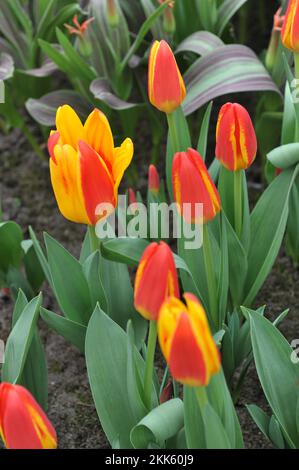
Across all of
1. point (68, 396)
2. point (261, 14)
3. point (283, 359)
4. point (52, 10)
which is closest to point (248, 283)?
point (283, 359)

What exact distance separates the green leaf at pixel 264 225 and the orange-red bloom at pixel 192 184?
370 millimetres

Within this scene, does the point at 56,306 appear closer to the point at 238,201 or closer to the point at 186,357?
the point at 238,201

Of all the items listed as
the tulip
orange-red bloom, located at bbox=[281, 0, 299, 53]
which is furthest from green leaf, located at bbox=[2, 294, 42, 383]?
orange-red bloom, located at bbox=[281, 0, 299, 53]

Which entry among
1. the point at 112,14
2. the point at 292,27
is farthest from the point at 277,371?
the point at 112,14

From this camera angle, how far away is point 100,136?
1203 millimetres

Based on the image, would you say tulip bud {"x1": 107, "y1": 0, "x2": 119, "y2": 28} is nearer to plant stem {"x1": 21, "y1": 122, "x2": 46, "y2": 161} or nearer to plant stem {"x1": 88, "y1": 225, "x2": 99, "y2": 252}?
plant stem {"x1": 21, "y1": 122, "x2": 46, "y2": 161}

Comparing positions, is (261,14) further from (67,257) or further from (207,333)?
(207,333)

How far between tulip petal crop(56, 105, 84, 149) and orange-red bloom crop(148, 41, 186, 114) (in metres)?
0.13

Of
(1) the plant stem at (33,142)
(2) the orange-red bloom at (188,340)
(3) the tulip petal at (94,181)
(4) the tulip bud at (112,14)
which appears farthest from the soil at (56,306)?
(2) the orange-red bloom at (188,340)

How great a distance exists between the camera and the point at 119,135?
209 centimetres

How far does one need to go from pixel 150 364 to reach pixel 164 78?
1.32 feet

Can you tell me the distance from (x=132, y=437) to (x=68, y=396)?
1.47 ft

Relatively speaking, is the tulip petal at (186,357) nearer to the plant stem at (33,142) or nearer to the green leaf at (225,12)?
the green leaf at (225,12)
